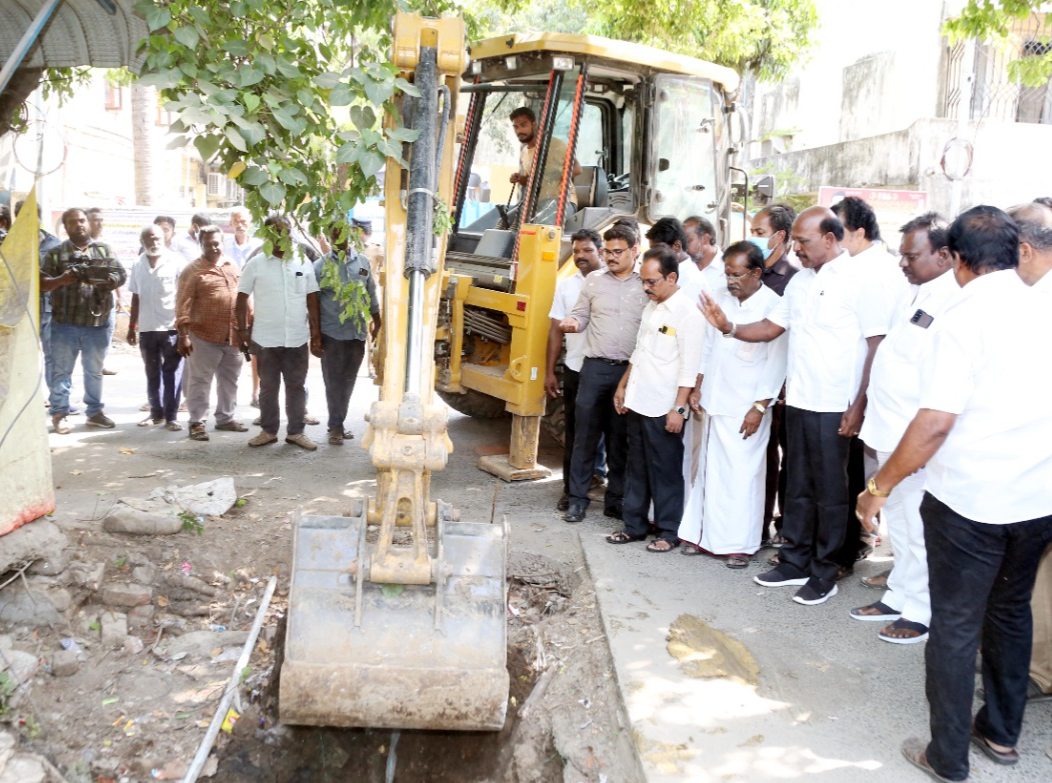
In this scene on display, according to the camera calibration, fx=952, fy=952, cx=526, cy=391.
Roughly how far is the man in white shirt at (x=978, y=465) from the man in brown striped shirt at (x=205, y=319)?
5800mm

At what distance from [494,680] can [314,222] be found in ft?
7.41

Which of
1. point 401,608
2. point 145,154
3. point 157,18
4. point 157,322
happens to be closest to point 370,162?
point 157,18

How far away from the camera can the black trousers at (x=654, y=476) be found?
544cm

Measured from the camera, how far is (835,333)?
14.9ft

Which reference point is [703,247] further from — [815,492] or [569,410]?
[815,492]

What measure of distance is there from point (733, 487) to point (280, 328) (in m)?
3.78

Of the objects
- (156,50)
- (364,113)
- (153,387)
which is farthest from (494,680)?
(153,387)

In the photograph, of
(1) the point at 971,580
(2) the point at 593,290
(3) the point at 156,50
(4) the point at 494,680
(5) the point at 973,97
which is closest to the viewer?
(1) the point at 971,580

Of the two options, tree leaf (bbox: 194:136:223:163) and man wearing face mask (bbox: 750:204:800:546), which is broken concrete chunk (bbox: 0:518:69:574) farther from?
man wearing face mask (bbox: 750:204:800:546)

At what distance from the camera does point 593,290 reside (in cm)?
579

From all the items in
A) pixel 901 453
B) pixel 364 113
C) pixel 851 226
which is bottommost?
pixel 901 453

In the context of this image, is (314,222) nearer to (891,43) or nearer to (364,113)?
(364,113)

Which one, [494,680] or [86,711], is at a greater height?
[494,680]

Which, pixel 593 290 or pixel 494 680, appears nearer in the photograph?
pixel 494 680
